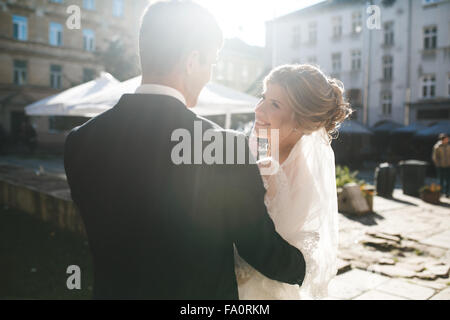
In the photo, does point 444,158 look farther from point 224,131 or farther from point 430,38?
point 430,38

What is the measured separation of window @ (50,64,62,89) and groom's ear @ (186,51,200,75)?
32519 mm

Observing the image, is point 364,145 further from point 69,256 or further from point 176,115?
point 176,115

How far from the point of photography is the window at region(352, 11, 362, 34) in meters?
31.4

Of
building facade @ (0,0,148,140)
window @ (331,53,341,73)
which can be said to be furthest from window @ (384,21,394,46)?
building facade @ (0,0,148,140)

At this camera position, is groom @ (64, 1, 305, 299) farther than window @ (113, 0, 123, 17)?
No

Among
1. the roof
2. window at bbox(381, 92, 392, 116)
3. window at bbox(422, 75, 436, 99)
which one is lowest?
window at bbox(381, 92, 392, 116)

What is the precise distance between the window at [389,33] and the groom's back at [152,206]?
32.2 metres

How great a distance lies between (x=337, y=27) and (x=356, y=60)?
10.7 feet

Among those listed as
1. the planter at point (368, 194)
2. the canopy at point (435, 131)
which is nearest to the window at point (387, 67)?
the canopy at point (435, 131)

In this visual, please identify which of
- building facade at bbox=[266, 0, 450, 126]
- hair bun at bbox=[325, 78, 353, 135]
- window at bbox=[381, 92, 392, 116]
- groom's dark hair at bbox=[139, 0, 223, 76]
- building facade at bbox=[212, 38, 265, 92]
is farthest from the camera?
building facade at bbox=[212, 38, 265, 92]

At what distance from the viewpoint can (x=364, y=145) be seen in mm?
32906

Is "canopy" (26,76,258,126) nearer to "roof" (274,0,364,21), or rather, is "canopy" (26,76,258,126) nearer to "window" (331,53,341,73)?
"window" (331,53,341,73)

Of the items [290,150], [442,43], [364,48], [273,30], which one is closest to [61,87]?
[273,30]

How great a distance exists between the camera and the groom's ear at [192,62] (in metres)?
1.39
